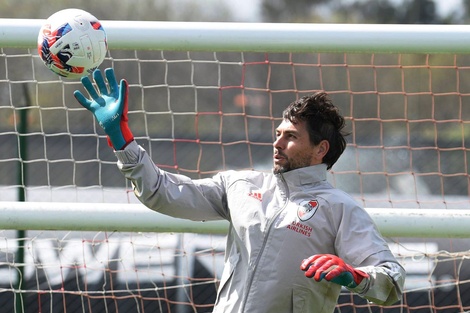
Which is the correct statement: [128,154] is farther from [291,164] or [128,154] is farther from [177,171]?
[177,171]

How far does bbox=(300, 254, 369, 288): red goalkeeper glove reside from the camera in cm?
369

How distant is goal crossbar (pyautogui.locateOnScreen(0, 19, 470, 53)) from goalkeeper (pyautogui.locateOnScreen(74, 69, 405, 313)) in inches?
29.7

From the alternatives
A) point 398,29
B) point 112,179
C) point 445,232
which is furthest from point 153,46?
point 112,179

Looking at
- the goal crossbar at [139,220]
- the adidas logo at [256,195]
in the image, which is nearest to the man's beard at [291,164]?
the adidas logo at [256,195]

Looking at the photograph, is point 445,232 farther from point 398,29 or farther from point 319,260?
point 319,260

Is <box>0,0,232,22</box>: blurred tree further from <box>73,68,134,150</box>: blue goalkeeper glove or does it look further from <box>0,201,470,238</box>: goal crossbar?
<box>73,68,134,150</box>: blue goalkeeper glove

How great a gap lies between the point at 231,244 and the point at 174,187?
0.31 meters

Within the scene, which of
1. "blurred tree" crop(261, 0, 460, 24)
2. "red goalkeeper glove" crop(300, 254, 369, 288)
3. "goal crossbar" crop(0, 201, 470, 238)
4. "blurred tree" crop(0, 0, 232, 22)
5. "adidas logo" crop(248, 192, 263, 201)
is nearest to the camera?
"red goalkeeper glove" crop(300, 254, 369, 288)

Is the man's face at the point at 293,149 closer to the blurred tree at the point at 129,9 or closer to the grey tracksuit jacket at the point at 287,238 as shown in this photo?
the grey tracksuit jacket at the point at 287,238

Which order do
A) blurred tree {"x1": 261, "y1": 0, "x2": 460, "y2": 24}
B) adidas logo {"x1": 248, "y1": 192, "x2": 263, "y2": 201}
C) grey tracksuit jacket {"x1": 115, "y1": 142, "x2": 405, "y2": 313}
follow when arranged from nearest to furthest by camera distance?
grey tracksuit jacket {"x1": 115, "y1": 142, "x2": 405, "y2": 313}, adidas logo {"x1": 248, "y1": 192, "x2": 263, "y2": 201}, blurred tree {"x1": 261, "y1": 0, "x2": 460, "y2": 24}

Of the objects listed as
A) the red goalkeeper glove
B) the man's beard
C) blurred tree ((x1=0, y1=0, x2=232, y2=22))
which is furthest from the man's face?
blurred tree ((x1=0, y1=0, x2=232, y2=22))

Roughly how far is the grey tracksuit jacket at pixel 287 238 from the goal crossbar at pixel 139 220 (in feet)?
2.38

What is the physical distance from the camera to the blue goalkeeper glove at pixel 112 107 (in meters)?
4.05

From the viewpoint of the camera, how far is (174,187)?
4.24 m
